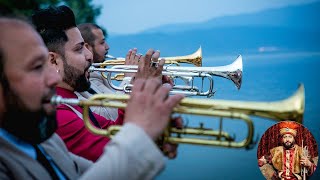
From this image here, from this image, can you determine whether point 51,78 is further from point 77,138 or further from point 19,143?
point 77,138

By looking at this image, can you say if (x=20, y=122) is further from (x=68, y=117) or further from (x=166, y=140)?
(x=68, y=117)

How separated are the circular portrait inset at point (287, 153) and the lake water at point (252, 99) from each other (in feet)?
0.63

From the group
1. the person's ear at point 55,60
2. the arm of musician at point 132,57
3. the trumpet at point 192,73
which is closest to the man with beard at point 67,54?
the person's ear at point 55,60

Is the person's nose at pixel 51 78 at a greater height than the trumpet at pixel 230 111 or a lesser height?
greater

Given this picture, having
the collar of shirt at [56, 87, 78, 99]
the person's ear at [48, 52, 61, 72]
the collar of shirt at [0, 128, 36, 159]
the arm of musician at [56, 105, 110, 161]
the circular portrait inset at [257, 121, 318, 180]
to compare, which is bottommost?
the circular portrait inset at [257, 121, 318, 180]

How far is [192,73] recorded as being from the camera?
283 centimetres

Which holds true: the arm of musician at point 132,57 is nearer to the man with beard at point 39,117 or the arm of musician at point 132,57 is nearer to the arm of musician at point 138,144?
the man with beard at point 39,117

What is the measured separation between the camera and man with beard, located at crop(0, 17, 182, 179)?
99 cm

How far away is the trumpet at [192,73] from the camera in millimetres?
2814

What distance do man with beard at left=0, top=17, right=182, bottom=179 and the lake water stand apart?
0.27 meters

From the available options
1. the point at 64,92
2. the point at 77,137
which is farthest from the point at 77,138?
the point at 64,92

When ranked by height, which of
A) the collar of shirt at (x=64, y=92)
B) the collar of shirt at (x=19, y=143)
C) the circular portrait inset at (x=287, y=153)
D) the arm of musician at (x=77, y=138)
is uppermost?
the collar of shirt at (x=64, y=92)

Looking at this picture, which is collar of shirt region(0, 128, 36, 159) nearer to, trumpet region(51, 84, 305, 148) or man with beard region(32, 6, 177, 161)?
trumpet region(51, 84, 305, 148)

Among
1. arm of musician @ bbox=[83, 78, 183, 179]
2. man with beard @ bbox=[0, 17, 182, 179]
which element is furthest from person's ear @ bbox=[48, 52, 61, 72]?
arm of musician @ bbox=[83, 78, 183, 179]
